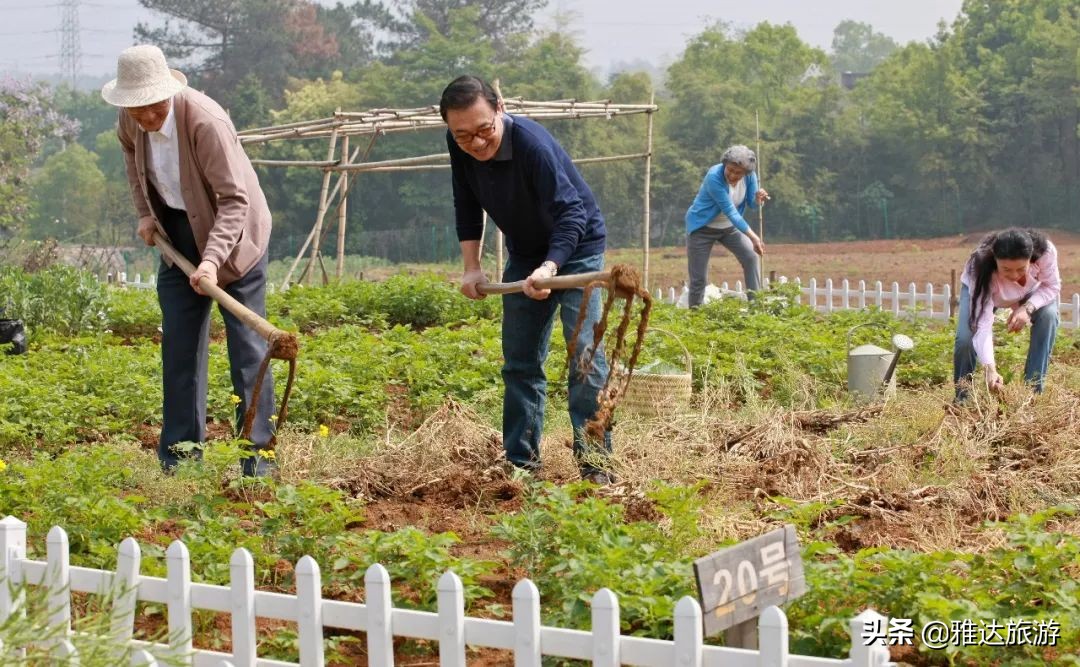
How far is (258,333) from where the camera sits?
4941 millimetres

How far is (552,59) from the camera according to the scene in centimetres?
4091

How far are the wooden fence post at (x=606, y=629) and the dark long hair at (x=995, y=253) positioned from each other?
384 centimetres

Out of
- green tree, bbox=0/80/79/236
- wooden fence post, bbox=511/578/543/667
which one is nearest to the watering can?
wooden fence post, bbox=511/578/543/667

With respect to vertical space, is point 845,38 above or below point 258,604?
above

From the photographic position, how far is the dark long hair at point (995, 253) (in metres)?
6.16

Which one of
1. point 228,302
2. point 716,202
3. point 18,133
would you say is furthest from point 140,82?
point 18,133

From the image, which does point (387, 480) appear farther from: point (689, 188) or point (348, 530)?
point (689, 188)

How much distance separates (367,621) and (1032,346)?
4327 millimetres

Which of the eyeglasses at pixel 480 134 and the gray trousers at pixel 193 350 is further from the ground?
the eyeglasses at pixel 480 134

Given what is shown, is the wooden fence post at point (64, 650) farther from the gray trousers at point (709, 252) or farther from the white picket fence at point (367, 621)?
the gray trousers at point (709, 252)

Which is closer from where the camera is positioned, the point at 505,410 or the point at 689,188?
the point at 505,410

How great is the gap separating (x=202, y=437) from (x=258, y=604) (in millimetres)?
2262

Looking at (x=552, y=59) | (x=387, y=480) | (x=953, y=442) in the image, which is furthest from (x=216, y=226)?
(x=552, y=59)

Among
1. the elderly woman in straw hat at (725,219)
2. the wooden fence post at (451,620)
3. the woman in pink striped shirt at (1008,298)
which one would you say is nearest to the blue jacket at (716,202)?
the elderly woman in straw hat at (725,219)
